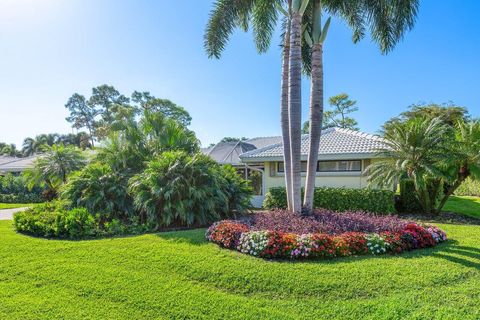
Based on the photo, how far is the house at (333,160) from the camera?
13469mm

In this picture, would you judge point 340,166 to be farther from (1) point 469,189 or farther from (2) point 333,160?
(1) point 469,189

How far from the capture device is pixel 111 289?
193 inches

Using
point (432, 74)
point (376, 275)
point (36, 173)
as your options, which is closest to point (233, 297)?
point (376, 275)

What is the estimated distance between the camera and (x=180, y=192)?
9445 mm

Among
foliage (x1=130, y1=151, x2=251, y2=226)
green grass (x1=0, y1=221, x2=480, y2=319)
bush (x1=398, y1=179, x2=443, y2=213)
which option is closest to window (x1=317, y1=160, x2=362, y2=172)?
bush (x1=398, y1=179, x2=443, y2=213)

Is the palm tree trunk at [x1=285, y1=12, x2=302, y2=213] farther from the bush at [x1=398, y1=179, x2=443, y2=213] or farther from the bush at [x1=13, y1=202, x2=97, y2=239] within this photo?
the bush at [x1=13, y1=202, x2=97, y2=239]

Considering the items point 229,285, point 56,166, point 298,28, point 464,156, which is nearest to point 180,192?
point 229,285

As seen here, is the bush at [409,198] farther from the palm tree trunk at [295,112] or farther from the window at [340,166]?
the palm tree trunk at [295,112]

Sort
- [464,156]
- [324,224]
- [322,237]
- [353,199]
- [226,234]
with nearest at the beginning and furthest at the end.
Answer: [322,237], [226,234], [324,224], [464,156], [353,199]

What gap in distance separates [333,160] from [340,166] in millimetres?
450

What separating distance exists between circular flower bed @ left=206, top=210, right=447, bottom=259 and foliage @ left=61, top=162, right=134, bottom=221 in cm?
445

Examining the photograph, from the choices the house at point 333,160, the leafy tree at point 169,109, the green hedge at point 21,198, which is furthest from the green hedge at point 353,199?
the leafy tree at point 169,109

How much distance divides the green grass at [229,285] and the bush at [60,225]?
153 centimetres

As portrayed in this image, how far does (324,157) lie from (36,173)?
1713 centimetres
